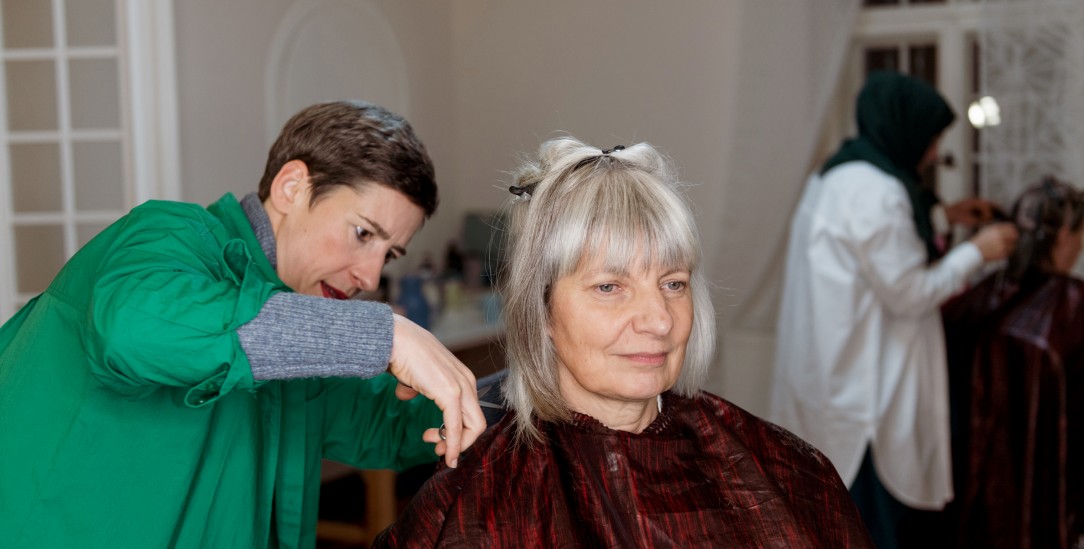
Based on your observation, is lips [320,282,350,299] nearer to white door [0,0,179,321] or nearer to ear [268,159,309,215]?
ear [268,159,309,215]

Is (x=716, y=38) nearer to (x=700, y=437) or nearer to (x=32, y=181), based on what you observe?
(x=32, y=181)

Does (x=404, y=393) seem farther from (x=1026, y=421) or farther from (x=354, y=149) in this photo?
(x=1026, y=421)

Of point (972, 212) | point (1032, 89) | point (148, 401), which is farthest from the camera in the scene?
point (1032, 89)

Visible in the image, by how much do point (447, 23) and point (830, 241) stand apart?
2.73 meters

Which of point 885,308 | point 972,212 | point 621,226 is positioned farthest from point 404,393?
point 972,212

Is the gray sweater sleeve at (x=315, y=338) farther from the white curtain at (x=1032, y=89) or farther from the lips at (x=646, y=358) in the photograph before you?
the white curtain at (x=1032, y=89)

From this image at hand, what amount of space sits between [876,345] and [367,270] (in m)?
2.02

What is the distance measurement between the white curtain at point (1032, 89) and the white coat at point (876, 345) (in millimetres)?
948

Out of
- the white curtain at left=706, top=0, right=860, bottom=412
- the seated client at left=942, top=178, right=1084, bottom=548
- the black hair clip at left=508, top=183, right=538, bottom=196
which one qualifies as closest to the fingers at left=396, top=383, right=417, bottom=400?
the black hair clip at left=508, top=183, right=538, bottom=196

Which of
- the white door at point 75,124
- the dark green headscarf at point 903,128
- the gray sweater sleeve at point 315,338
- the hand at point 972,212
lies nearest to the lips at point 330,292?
the gray sweater sleeve at point 315,338

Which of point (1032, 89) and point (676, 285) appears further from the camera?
point (1032, 89)

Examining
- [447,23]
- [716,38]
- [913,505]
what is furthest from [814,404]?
[447,23]

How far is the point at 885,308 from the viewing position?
10.3ft

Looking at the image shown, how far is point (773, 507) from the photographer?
5.06ft
